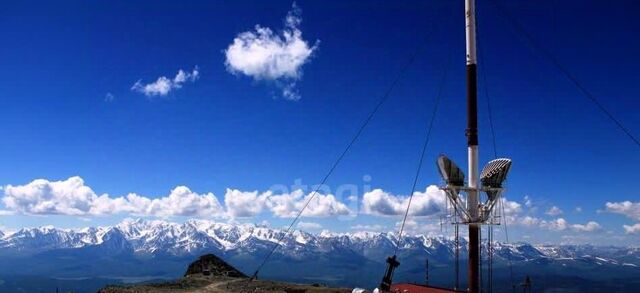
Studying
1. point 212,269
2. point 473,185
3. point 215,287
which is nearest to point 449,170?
point 473,185

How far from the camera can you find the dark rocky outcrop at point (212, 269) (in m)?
140

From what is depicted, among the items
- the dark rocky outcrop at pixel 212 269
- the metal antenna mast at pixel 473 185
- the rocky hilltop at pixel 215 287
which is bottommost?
the rocky hilltop at pixel 215 287

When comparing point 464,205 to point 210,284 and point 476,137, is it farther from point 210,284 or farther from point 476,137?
point 210,284

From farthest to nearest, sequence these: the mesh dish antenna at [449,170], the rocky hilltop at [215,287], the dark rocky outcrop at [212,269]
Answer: the dark rocky outcrop at [212,269]
the rocky hilltop at [215,287]
the mesh dish antenna at [449,170]

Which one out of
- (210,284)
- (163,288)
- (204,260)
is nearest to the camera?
(163,288)

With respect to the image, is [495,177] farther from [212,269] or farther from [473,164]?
[212,269]

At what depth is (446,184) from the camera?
4294 cm

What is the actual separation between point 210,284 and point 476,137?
85285 millimetres

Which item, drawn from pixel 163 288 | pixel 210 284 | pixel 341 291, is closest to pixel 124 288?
pixel 163 288

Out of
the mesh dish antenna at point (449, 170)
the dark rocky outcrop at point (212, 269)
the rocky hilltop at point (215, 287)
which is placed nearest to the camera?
the mesh dish antenna at point (449, 170)

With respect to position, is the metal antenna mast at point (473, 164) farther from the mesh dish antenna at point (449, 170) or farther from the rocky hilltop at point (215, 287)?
the rocky hilltop at point (215, 287)

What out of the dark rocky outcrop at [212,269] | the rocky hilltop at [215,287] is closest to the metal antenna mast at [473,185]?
the rocky hilltop at [215,287]

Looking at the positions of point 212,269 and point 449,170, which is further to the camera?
point 212,269

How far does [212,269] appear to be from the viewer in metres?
144
